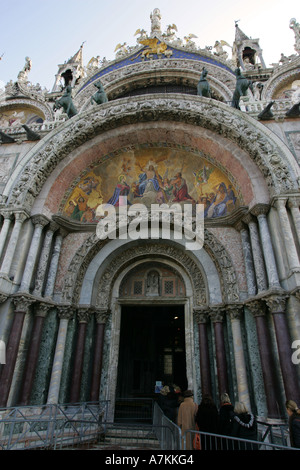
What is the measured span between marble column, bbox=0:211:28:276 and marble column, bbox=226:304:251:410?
19.7ft

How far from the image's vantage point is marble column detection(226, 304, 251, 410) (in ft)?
22.1

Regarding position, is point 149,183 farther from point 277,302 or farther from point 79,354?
point 79,354

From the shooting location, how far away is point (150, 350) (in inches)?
515

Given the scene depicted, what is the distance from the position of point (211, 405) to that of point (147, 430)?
11.5ft

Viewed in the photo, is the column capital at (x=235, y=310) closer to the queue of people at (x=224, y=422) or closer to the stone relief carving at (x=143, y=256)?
the stone relief carving at (x=143, y=256)

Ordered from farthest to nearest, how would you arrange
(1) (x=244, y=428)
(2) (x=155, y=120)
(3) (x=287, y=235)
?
(2) (x=155, y=120)
(3) (x=287, y=235)
(1) (x=244, y=428)

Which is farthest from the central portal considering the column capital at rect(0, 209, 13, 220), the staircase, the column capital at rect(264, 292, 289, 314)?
the column capital at rect(0, 209, 13, 220)

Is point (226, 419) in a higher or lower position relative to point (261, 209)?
lower

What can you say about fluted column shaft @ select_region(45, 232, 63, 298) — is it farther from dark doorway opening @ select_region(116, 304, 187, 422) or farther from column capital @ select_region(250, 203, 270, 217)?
column capital @ select_region(250, 203, 270, 217)

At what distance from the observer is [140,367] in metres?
12.4

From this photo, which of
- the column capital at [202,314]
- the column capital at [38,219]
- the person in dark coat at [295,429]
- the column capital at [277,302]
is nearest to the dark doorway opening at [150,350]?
the column capital at [202,314]

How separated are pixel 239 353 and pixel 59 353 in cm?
475

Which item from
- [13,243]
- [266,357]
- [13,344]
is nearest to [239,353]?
[266,357]

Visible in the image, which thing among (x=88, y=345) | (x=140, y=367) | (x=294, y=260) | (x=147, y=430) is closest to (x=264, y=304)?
(x=294, y=260)
